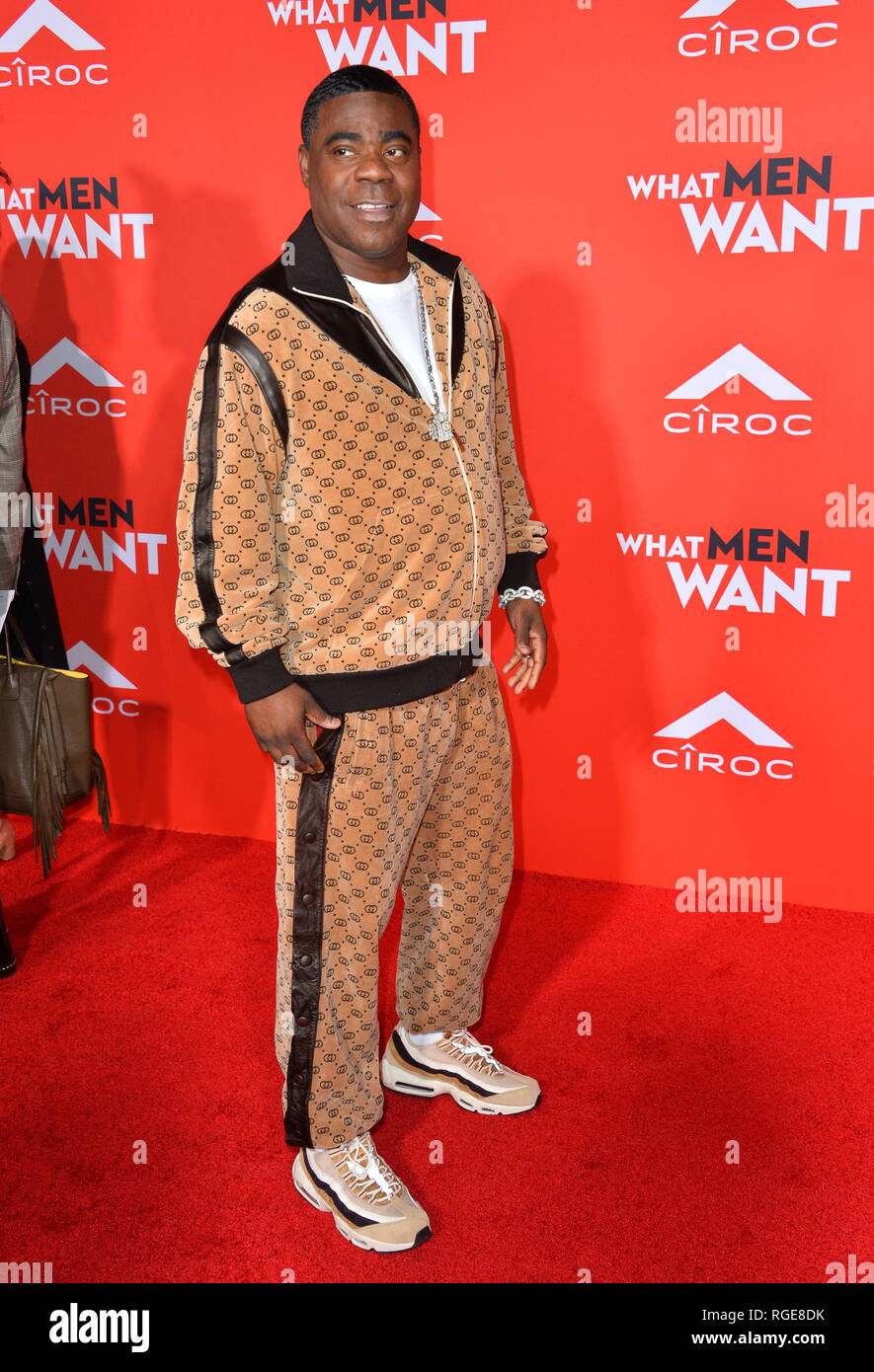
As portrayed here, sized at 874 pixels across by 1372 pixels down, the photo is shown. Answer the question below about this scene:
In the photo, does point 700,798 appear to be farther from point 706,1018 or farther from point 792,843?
point 706,1018

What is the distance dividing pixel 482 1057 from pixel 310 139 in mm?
1567

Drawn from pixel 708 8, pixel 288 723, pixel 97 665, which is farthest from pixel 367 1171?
pixel 708 8

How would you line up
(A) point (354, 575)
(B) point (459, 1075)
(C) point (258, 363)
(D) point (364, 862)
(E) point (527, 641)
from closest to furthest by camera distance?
(C) point (258, 363), (A) point (354, 575), (D) point (364, 862), (E) point (527, 641), (B) point (459, 1075)

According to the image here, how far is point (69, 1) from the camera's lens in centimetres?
269

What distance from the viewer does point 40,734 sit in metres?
2.52

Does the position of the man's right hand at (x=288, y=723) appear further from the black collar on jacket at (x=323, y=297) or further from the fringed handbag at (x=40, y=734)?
the fringed handbag at (x=40, y=734)

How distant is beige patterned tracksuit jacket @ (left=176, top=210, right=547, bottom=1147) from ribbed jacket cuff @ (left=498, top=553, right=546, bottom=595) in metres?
0.15

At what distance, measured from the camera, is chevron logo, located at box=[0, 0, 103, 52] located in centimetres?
268

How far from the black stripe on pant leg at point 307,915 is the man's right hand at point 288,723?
0.12 ft

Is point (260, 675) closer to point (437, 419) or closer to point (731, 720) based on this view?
point (437, 419)

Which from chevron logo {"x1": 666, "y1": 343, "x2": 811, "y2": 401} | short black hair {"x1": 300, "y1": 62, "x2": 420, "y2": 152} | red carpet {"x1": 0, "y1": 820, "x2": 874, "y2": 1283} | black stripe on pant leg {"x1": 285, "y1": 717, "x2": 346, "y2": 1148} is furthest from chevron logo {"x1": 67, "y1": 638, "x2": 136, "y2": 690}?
short black hair {"x1": 300, "y1": 62, "x2": 420, "y2": 152}

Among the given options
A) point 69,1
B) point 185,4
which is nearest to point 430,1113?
point 185,4

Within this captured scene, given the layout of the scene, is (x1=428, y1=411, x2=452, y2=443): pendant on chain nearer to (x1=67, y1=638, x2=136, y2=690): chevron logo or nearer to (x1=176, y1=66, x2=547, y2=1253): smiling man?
(x1=176, y1=66, x2=547, y2=1253): smiling man

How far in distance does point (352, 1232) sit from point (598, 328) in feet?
6.05
